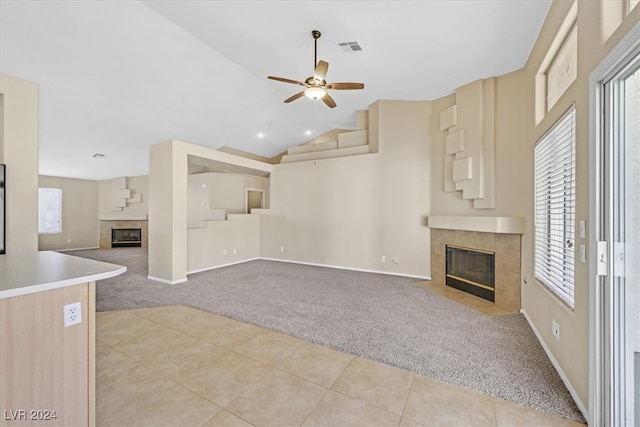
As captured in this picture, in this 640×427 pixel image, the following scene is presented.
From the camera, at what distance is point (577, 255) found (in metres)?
1.81

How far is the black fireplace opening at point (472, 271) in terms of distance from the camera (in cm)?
399

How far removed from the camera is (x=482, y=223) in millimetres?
3863

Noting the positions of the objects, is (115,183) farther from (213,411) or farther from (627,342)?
(627,342)

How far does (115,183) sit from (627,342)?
1258 centimetres

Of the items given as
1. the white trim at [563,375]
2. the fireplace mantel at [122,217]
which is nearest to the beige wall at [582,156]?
the white trim at [563,375]

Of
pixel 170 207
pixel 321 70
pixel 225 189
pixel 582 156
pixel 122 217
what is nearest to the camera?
pixel 582 156

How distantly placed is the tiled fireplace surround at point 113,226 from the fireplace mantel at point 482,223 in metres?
10.0

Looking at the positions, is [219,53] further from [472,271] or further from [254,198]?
[472,271]

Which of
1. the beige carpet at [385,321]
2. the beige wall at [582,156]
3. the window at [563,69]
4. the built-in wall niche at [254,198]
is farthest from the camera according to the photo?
the built-in wall niche at [254,198]

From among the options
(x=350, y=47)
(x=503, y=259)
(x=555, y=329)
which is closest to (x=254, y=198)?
(x=350, y=47)

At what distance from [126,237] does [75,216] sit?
166 cm

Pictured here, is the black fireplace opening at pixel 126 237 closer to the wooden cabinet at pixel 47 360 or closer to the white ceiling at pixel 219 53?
the white ceiling at pixel 219 53

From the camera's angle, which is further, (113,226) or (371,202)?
(113,226)

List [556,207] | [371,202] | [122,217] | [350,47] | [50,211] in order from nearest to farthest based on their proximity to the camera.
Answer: [556,207]
[350,47]
[371,202]
[50,211]
[122,217]
